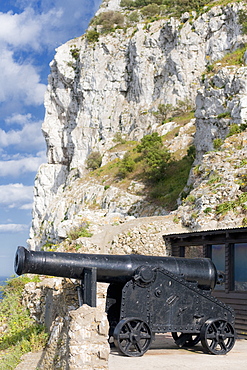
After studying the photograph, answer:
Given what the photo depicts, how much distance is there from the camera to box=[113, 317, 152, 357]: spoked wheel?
902cm

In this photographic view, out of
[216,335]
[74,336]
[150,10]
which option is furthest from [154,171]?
[150,10]

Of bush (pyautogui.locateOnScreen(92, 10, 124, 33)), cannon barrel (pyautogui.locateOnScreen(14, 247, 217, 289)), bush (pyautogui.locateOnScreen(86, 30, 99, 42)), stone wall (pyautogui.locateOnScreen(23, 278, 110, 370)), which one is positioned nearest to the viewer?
stone wall (pyautogui.locateOnScreen(23, 278, 110, 370))

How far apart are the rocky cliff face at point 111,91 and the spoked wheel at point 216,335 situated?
34.4 meters

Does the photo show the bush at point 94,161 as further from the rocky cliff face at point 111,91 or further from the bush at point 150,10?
the bush at point 150,10

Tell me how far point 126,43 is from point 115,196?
112 feet

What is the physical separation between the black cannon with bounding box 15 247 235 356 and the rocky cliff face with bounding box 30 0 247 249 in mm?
34339

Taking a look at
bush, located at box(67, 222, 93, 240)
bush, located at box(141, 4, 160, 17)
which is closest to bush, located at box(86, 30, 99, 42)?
bush, located at box(141, 4, 160, 17)

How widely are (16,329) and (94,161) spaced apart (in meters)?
48.6

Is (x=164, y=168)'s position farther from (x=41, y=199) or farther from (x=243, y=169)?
(x=41, y=199)

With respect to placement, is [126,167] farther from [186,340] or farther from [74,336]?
[74,336]

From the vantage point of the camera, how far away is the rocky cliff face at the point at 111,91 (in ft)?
185

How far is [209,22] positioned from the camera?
6044cm

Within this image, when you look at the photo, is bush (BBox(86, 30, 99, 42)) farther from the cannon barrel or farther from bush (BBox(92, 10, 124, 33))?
the cannon barrel

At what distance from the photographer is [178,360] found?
356 inches
